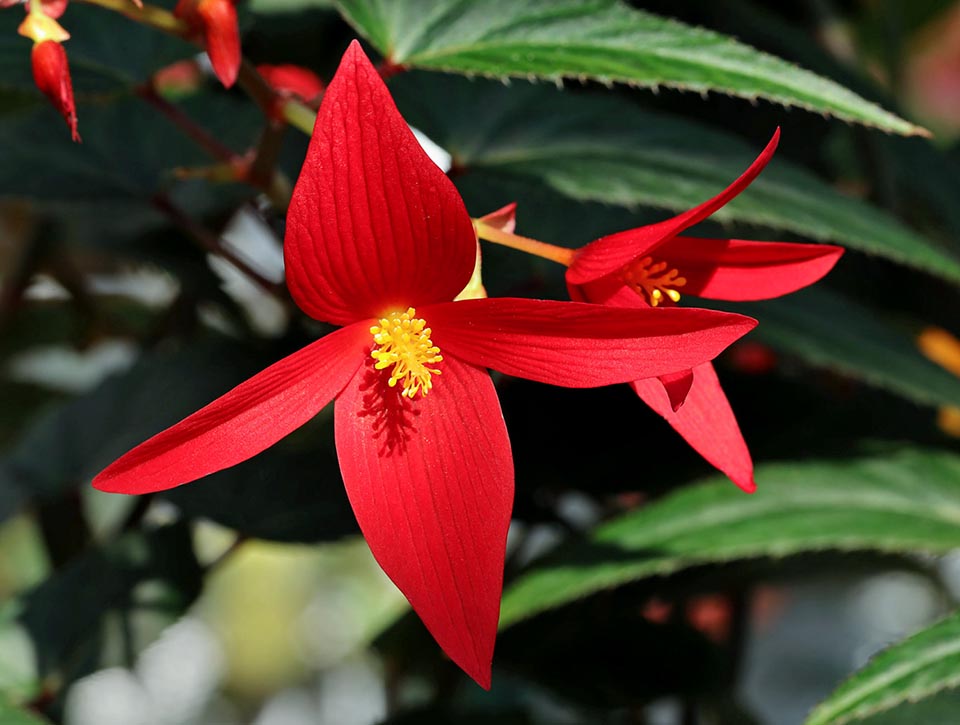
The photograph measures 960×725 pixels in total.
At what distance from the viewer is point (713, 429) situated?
36 centimetres

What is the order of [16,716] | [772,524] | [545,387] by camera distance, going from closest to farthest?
1. [16,716]
2. [772,524]
3. [545,387]

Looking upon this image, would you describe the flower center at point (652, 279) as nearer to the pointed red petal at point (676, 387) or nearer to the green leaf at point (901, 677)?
the pointed red petal at point (676, 387)

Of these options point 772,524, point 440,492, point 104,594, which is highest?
point 440,492

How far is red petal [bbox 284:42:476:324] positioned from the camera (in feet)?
0.95

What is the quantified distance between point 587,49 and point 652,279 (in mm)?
92

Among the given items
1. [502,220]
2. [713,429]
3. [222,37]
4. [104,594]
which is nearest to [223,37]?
[222,37]

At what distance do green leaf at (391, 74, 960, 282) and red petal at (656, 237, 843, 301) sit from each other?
0.08 meters

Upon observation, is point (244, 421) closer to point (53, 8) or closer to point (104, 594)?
point (53, 8)

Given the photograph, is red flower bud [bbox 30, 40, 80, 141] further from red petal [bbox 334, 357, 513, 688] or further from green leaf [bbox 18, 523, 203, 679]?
green leaf [bbox 18, 523, 203, 679]

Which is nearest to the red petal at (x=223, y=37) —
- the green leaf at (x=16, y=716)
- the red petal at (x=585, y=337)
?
the red petal at (x=585, y=337)

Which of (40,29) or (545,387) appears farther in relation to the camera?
(545,387)

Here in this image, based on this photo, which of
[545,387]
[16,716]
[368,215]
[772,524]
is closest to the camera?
[368,215]

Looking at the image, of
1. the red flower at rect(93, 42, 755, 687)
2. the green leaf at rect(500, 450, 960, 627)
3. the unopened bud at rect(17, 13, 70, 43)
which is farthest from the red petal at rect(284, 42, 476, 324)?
the green leaf at rect(500, 450, 960, 627)

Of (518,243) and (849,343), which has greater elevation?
(518,243)
